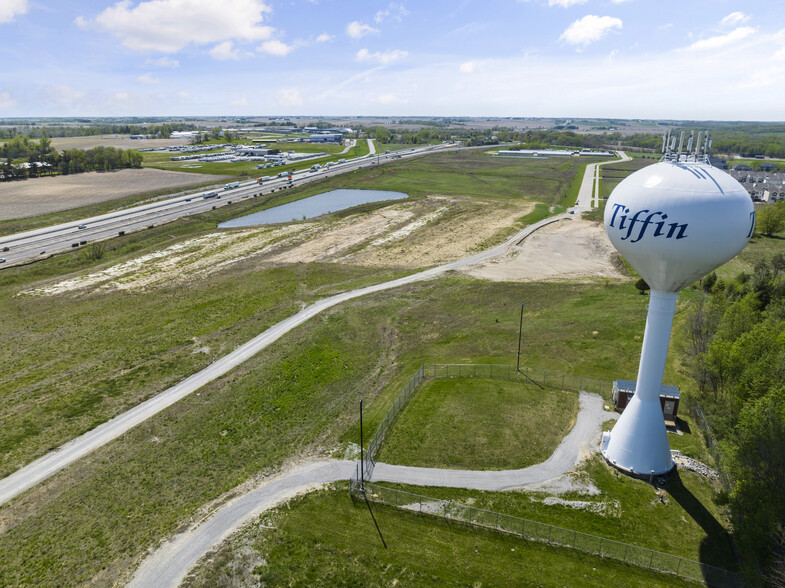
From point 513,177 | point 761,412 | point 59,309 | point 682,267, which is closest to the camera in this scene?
point 761,412

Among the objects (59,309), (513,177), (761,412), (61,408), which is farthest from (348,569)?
(513,177)

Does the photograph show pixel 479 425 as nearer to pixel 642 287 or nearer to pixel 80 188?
pixel 642 287

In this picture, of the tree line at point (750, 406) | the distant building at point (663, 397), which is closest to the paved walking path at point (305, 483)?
the distant building at point (663, 397)

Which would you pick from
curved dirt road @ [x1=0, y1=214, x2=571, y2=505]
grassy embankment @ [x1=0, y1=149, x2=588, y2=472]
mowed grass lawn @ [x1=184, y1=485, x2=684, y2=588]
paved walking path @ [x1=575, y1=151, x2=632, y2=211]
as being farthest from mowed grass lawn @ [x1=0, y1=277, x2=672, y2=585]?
paved walking path @ [x1=575, y1=151, x2=632, y2=211]

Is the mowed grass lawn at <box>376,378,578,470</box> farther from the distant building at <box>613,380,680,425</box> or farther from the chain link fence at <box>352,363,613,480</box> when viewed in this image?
the distant building at <box>613,380,680,425</box>

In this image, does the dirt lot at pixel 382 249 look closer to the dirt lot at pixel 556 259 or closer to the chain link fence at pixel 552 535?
the dirt lot at pixel 556 259

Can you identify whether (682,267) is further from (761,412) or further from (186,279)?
(186,279)
